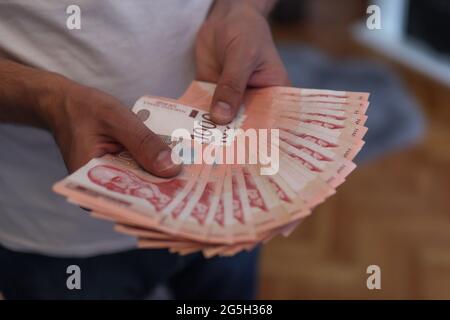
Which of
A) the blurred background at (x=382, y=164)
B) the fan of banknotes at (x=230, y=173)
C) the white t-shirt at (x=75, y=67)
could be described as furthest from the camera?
the blurred background at (x=382, y=164)

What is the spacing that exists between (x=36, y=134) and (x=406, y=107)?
1.83 m

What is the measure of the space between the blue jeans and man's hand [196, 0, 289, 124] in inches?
10.4

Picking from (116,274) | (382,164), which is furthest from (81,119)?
(382,164)

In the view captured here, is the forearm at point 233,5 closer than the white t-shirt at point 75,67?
No

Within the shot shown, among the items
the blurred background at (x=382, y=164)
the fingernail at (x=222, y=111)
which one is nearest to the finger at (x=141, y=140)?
the fingernail at (x=222, y=111)

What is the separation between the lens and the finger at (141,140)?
67cm

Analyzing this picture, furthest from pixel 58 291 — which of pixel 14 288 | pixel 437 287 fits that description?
pixel 437 287

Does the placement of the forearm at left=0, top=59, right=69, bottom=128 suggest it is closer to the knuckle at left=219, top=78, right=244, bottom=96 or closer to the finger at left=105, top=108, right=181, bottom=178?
the finger at left=105, top=108, right=181, bottom=178

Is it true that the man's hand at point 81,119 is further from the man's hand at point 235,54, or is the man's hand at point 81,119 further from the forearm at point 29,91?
the man's hand at point 235,54

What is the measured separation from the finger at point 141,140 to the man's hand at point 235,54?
0.13 meters

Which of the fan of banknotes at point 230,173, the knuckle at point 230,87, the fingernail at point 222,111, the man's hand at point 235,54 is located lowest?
the fan of banknotes at point 230,173

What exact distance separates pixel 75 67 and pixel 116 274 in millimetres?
308

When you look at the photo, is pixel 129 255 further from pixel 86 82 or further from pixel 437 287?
pixel 437 287
